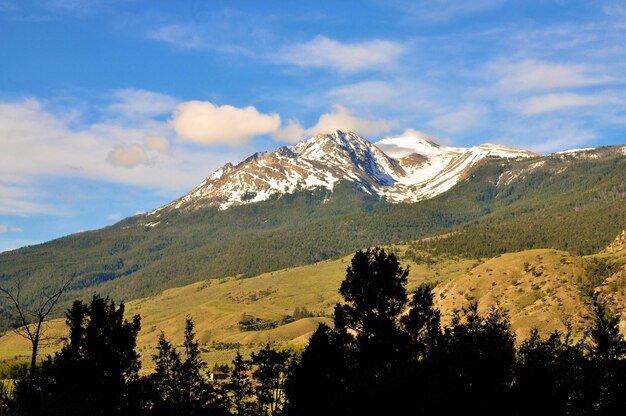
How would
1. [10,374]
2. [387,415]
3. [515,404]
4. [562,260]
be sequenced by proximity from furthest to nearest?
[562,260], [10,374], [515,404], [387,415]

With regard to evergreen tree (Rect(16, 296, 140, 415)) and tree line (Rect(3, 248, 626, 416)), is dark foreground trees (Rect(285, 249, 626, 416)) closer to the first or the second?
tree line (Rect(3, 248, 626, 416))

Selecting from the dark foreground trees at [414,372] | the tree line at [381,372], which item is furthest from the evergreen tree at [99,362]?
the dark foreground trees at [414,372]

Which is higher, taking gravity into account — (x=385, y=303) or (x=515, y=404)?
(x=385, y=303)

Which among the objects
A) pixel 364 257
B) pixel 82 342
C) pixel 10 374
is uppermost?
pixel 364 257

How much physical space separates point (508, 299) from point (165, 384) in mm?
113341

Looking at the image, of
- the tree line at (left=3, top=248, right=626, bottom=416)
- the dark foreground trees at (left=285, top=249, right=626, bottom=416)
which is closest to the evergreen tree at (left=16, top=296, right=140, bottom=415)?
the tree line at (left=3, top=248, right=626, bottom=416)

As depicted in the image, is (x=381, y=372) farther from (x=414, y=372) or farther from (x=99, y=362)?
(x=99, y=362)

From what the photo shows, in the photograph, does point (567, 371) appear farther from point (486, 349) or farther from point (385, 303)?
point (385, 303)

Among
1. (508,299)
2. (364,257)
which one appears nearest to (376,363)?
(364,257)

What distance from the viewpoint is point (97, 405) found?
176 ft

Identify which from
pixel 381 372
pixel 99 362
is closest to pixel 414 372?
pixel 381 372

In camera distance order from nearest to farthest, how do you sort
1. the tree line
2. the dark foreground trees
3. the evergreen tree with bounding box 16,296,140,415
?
the dark foreground trees < the tree line < the evergreen tree with bounding box 16,296,140,415

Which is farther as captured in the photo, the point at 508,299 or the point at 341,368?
the point at 508,299

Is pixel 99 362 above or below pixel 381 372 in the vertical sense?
above
